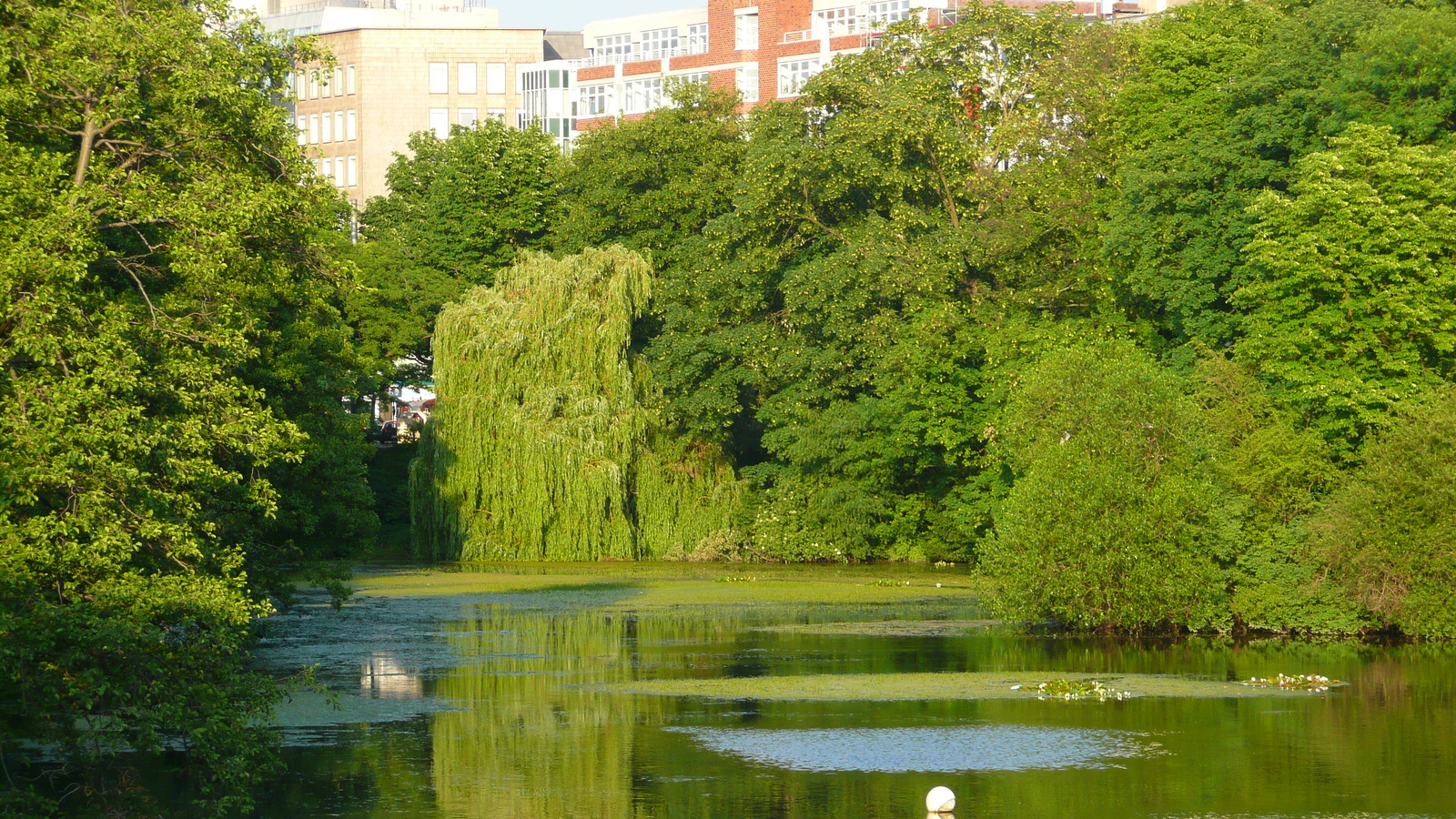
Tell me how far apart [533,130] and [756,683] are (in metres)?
67.3

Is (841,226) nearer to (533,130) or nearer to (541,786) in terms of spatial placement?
(533,130)

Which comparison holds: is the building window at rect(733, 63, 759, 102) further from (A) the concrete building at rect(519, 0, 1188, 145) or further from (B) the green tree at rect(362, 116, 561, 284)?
(B) the green tree at rect(362, 116, 561, 284)

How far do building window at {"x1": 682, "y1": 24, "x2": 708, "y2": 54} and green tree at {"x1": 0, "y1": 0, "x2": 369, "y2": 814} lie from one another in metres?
107

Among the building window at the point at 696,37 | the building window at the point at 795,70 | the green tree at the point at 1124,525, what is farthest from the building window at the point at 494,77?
the green tree at the point at 1124,525

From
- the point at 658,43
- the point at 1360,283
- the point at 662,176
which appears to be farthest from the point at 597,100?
the point at 1360,283

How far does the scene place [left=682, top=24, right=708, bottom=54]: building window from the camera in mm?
137250

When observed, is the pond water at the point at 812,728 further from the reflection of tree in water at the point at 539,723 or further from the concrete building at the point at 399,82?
the concrete building at the point at 399,82

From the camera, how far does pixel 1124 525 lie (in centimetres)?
4584

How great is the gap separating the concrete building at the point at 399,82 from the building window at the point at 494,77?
9 cm

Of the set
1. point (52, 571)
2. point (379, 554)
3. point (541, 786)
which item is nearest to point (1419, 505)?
point (541, 786)

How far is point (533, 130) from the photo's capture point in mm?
101500

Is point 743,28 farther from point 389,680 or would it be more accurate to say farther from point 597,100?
point 389,680

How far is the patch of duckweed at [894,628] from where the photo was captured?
47844 mm

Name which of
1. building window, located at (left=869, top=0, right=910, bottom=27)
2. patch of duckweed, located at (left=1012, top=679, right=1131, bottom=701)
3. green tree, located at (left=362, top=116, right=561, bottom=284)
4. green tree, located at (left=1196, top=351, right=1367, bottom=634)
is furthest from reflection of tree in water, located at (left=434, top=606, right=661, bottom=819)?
building window, located at (left=869, top=0, right=910, bottom=27)
